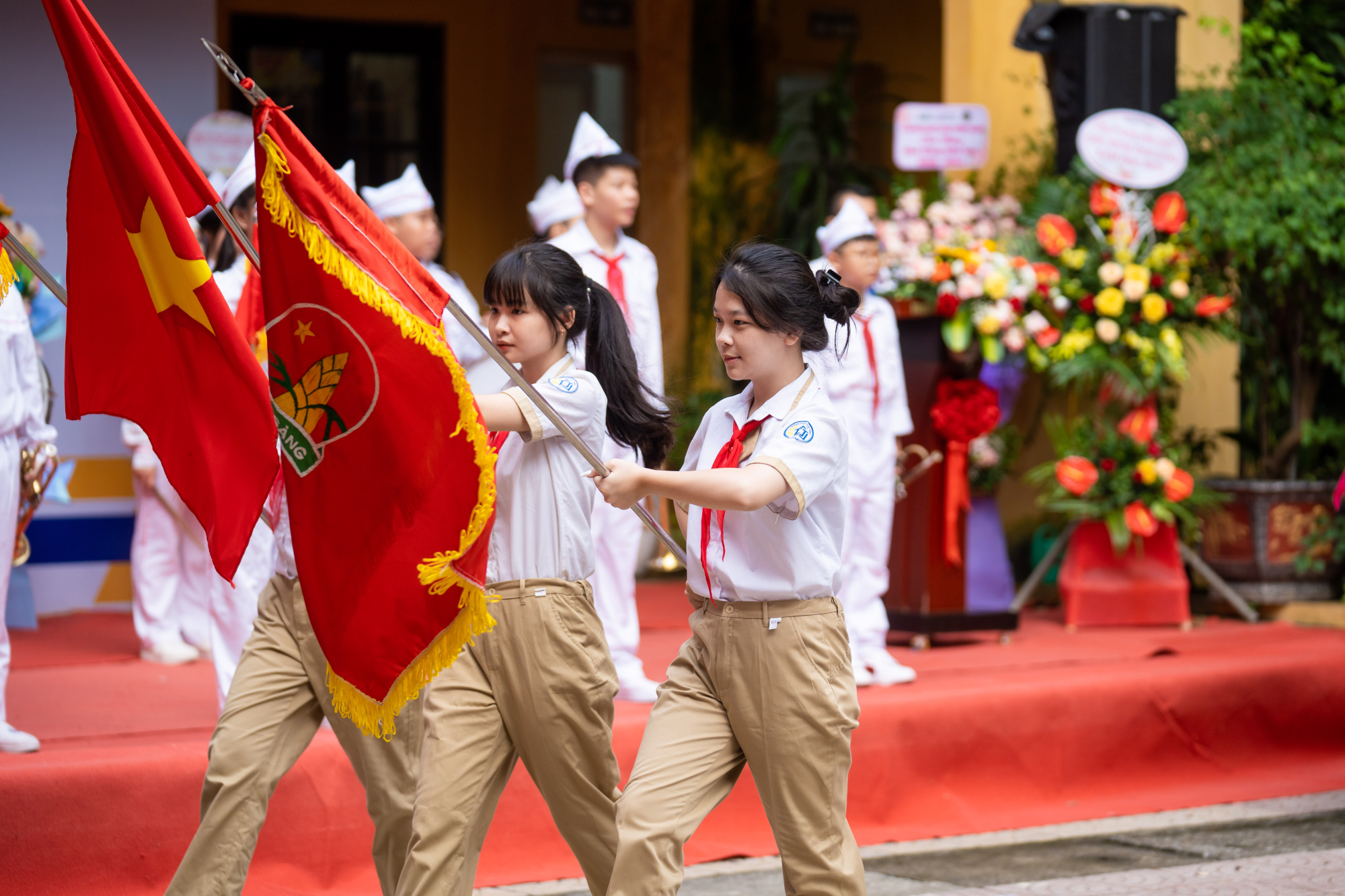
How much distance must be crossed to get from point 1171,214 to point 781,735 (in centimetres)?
466

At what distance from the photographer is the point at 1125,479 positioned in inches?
269

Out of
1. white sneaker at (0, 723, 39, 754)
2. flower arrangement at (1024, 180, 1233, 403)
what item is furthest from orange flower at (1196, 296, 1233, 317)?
white sneaker at (0, 723, 39, 754)

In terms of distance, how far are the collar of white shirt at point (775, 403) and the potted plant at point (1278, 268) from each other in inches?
168

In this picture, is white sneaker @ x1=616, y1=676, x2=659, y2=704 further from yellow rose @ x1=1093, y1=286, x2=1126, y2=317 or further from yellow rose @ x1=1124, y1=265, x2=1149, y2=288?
yellow rose @ x1=1124, y1=265, x2=1149, y2=288

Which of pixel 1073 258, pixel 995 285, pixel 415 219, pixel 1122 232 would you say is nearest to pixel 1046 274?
pixel 1073 258

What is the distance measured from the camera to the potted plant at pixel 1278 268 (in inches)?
266

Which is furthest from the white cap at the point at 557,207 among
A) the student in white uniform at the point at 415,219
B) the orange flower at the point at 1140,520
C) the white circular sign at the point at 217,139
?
the orange flower at the point at 1140,520

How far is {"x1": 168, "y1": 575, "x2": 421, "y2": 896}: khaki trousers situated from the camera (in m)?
3.12

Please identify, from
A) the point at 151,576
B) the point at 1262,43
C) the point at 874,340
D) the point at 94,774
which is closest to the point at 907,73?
the point at 1262,43

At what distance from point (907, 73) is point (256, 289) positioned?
8090 millimetres

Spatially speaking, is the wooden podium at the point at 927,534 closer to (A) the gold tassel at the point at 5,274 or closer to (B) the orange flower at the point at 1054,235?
(B) the orange flower at the point at 1054,235

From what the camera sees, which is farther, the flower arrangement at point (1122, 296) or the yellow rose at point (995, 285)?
the flower arrangement at point (1122, 296)

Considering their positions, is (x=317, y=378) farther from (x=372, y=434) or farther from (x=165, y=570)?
(x=165, y=570)

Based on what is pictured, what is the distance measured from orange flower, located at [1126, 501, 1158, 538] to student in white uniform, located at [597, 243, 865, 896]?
13.3 ft
